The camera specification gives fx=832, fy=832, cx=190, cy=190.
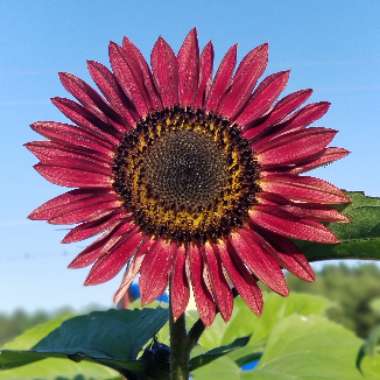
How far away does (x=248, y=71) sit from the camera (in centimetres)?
136

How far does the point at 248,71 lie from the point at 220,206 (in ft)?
0.74

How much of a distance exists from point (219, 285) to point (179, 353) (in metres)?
0.12

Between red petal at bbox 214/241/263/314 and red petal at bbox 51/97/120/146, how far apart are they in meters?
0.26

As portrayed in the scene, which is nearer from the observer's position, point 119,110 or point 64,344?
point 119,110

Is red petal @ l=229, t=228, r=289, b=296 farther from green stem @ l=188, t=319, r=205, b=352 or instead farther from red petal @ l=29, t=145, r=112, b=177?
red petal @ l=29, t=145, r=112, b=177

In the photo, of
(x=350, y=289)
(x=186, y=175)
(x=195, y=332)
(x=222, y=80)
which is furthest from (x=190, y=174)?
(x=350, y=289)

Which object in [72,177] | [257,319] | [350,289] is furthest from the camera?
[350,289]

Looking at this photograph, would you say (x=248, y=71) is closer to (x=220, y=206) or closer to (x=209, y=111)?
(x=209, y=111)

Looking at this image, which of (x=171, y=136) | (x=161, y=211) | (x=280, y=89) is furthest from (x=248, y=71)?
(x=161, y=211)

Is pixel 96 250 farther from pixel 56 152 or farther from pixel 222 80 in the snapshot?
pixel 222 80

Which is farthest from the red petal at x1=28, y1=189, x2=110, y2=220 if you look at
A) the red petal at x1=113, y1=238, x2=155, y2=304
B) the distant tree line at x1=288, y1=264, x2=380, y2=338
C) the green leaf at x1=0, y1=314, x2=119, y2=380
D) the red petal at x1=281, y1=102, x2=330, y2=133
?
the distant tree line at x1=288, y1=264, x2=380, y2=338

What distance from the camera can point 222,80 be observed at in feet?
4.51

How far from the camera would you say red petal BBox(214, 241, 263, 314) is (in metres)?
1.18

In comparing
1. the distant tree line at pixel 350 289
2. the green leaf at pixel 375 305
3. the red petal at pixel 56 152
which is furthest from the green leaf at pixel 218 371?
the distant tree line at pixel 350 289
